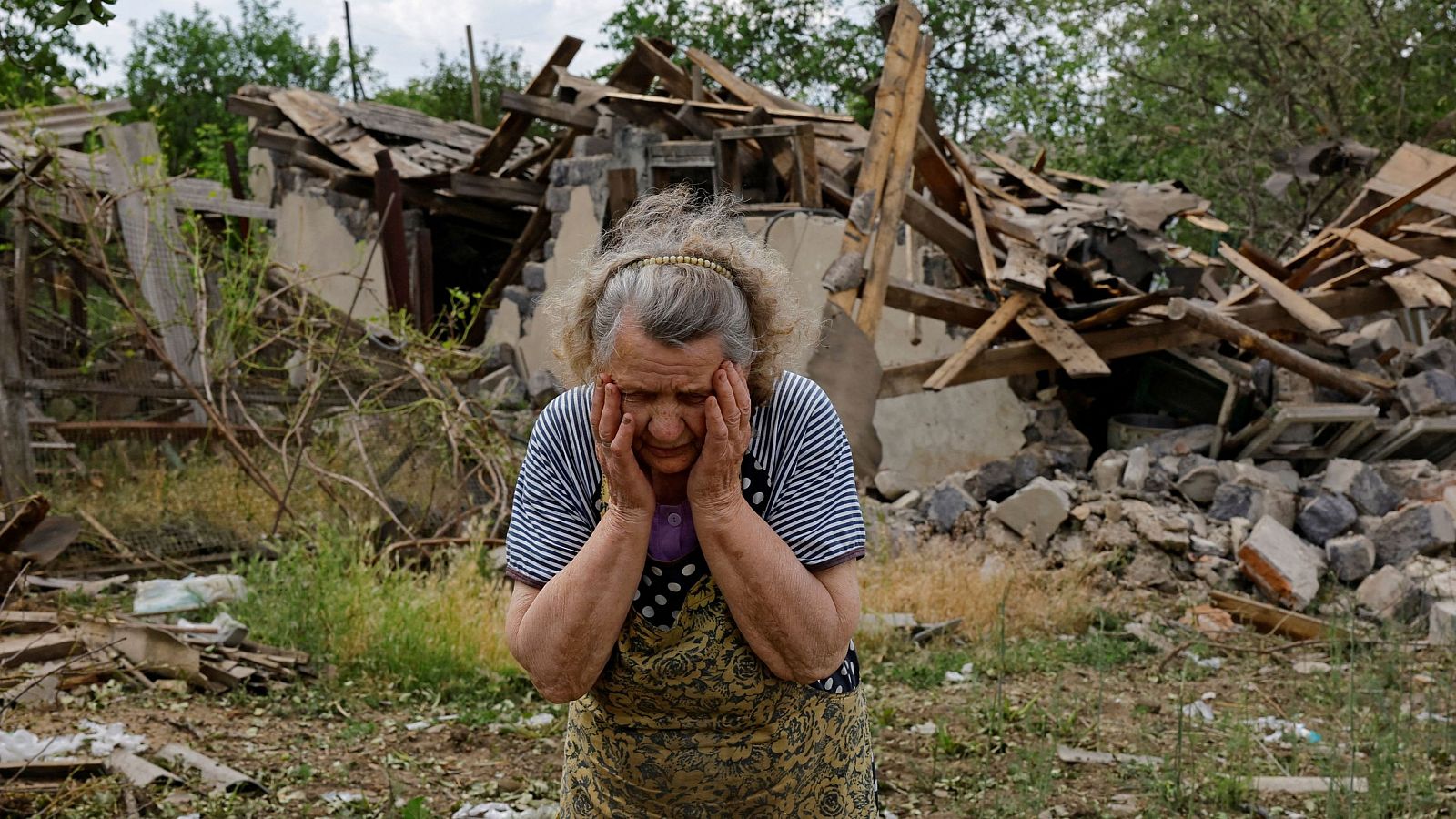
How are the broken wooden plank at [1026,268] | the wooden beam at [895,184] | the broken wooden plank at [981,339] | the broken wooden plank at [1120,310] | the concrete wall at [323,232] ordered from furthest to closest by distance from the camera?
the concrete wall at [323,232] → the broken wooden plank at [1026,268] → the broken wooden plank at [1120,310] → the broken wooden plank at [981,339] → the wooden beam at [895,184]

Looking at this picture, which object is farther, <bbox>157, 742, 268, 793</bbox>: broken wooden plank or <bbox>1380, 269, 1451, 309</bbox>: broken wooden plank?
<bbox>1380, 269, 1451, 309</bbox>: broken wooden plank

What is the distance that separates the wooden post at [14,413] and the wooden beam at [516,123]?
6.52m

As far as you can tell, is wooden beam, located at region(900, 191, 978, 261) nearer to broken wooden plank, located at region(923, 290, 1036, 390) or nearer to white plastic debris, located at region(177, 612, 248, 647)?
broken wooden plank, located at region(923, 290, 1036, 390)

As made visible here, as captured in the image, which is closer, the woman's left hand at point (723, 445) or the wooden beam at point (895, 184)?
the woman's left hand at point (723, 445)

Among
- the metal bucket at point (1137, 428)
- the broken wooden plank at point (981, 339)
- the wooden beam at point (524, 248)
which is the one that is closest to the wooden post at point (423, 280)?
the wooden beam at point (524, 248)

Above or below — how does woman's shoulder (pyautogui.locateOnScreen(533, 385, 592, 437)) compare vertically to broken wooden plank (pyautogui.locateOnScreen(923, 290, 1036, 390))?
above

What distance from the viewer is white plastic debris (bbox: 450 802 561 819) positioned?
13.6 feet

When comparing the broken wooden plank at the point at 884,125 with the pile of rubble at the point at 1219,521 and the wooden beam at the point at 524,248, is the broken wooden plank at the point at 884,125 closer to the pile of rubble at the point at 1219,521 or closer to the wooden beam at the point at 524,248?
the pile of rubble at the point at 1219,521

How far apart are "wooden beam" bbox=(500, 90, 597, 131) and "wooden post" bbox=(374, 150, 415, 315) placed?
1.39 m

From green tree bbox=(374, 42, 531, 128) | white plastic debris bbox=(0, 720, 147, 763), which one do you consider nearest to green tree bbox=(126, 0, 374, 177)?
green tree bbox=(374, 42, 531, 128)

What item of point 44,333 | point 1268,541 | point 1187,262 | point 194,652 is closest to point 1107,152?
point 1187,262

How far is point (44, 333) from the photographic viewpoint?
367 inches

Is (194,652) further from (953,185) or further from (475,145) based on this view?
(475,145)

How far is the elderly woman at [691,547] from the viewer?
2160 millimetres
